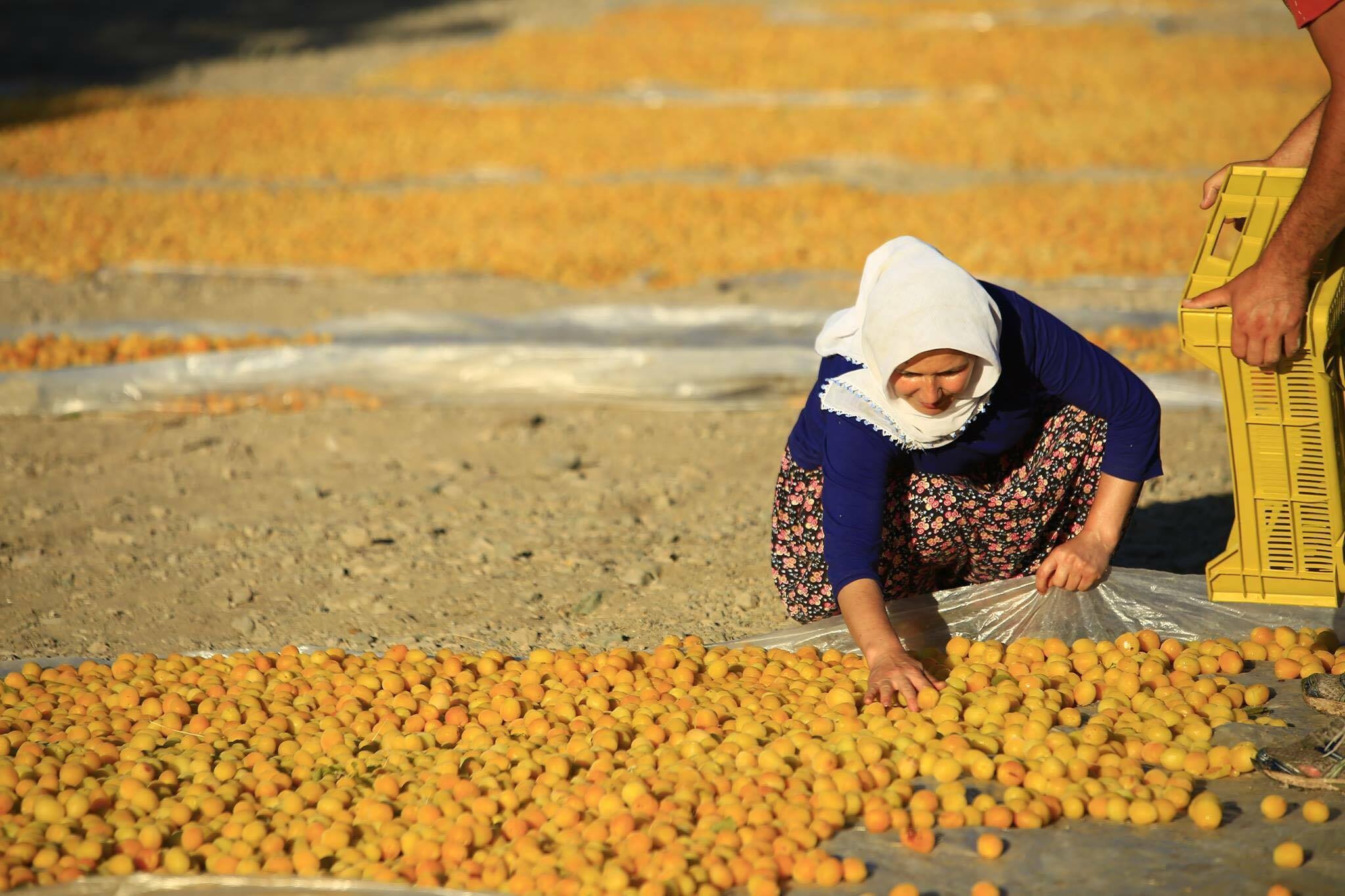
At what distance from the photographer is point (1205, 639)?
3070 mm

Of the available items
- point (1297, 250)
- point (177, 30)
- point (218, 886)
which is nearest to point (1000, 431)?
point (1297, 250)

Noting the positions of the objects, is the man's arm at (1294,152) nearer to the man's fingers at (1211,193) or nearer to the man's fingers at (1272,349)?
the man's fingers at (1211,193)

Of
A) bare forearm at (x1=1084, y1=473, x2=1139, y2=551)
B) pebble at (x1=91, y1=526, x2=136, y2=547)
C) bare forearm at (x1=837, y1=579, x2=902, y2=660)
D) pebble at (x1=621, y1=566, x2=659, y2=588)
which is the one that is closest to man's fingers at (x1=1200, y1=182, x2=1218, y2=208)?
bare forearm at (x1=1084, y1=473, x2=1139, y2=551)

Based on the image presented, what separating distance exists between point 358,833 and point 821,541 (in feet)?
4.43

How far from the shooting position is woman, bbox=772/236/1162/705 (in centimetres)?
267

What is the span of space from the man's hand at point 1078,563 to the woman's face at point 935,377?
575mm

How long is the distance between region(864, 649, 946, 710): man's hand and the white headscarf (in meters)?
0.48

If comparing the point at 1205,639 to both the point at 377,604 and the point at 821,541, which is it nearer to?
the point at 821,541

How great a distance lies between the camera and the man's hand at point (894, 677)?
268 cm

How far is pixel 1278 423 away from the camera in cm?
271

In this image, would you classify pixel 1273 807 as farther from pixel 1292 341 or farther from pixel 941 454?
pixel 941 454

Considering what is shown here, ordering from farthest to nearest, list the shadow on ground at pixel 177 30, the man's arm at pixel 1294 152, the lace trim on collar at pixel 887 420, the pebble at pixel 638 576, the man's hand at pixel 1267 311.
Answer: the shadow on ground at pixel 177 30, the pebble at pixel 638 576, the man's arm at pixel 1294 152, the lace trim on collar at pixel 887 420, the man's hand at pixel 1267 311

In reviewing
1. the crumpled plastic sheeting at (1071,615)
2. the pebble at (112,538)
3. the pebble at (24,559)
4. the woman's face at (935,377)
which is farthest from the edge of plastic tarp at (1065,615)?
the pebble at (112,538)

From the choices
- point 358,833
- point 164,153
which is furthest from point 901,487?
point 164,153
